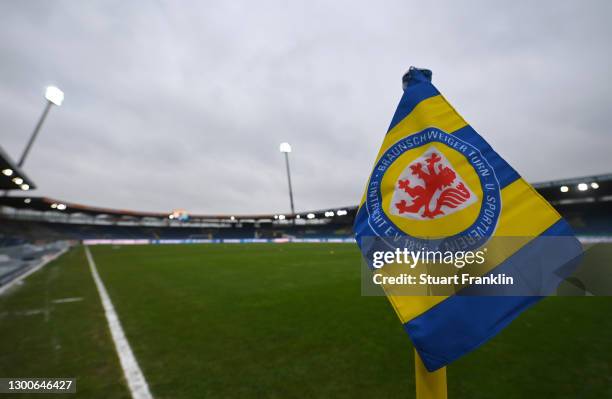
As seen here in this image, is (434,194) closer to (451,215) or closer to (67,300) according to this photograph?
(451,215)

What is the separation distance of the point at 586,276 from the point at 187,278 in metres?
12.5

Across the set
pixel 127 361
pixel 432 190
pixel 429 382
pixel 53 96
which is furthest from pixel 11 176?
pixel 429 382

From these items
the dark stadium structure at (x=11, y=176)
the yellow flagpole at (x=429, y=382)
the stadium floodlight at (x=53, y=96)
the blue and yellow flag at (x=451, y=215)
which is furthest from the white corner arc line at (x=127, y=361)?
the stadium floodlight at (x=53, y=96)

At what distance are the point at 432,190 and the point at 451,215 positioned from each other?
0.16 meters

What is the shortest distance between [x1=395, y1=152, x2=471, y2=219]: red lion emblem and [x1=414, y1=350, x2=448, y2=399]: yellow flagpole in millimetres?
708

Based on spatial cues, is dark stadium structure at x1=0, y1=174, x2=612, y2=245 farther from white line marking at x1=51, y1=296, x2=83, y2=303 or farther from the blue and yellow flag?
the blue and yellow flag

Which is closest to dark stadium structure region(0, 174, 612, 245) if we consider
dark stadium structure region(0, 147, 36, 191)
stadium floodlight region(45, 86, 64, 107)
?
dark stadium structure region(0, 147, 36, 191)

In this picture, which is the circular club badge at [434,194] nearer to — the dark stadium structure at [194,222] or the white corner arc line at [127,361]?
the white corner arc line at [127,361]

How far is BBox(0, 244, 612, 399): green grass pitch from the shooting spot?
2.76 m

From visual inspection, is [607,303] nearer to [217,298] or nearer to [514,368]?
[514,368]

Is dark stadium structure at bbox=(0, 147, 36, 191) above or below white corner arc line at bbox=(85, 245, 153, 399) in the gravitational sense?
above

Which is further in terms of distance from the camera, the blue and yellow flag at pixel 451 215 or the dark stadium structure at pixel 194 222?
the dark stadium structure at pixel 194 222

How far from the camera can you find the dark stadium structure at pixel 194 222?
34.0m

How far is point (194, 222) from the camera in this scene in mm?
81375
